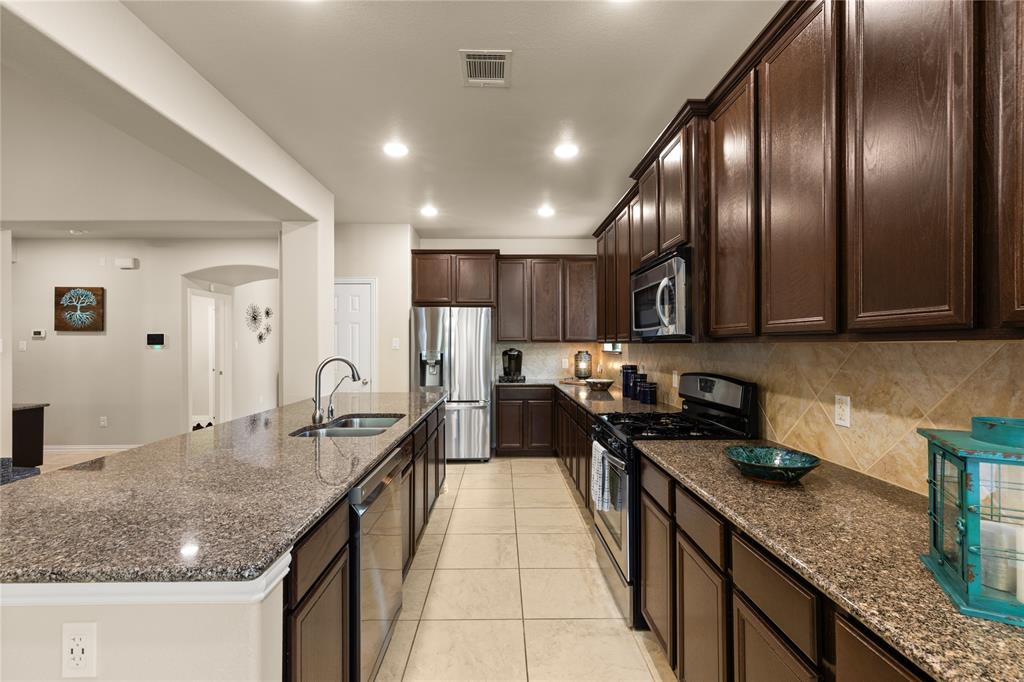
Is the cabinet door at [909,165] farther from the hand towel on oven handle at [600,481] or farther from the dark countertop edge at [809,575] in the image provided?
the hand towel on oven handle at [600,481]

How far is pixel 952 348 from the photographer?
1.22m

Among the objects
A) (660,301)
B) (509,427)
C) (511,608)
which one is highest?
(660,301)

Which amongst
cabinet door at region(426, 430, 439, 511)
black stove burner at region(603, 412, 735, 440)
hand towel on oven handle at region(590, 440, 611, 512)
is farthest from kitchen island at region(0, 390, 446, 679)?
cabinet door at region(426, 430, 439, 511)

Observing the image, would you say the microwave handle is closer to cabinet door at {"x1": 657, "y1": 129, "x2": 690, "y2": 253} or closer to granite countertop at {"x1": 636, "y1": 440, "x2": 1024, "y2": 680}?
cabinet door at {"x1": 657, "y1": 129, "x2": 690, "y2": 253}

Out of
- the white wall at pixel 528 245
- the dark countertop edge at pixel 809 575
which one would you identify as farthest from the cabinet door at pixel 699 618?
the white wall at pixel 528 245

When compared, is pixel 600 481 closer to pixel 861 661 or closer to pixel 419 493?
pixel 419 493

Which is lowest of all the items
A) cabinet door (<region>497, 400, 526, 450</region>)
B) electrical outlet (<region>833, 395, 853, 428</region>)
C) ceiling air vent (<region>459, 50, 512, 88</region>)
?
cabinet door (<region>497, 400, 526, 450</region>)

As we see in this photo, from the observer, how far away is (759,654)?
1.13 m

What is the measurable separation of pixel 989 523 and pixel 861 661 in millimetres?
335

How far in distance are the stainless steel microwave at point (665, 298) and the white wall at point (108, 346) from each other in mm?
5700

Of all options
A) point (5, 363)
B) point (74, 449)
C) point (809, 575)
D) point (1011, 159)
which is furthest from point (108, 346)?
point (1011, 159)

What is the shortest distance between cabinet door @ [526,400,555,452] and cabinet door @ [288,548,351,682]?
3860 mm

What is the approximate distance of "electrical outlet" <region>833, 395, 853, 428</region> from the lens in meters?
1.59

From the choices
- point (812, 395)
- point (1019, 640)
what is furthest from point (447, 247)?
point (1019, 640)
